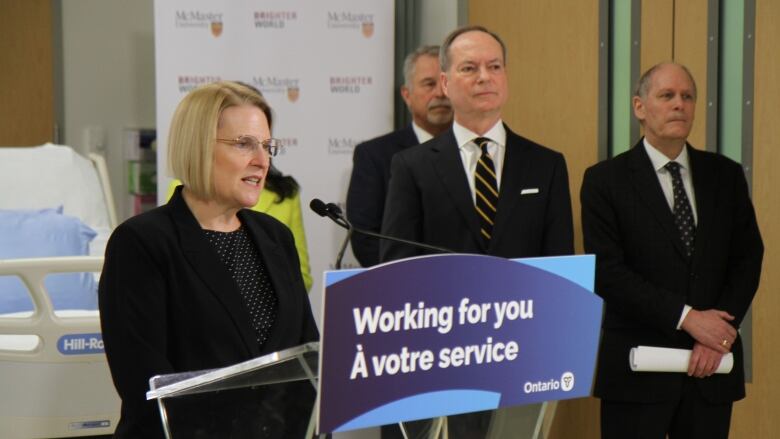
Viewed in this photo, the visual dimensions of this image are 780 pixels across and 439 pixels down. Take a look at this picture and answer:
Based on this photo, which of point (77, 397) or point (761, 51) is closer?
point (77, 397)

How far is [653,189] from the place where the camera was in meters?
3.18

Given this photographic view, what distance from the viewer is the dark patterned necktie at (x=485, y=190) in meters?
2.92

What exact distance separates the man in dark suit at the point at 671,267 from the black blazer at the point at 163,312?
140cm

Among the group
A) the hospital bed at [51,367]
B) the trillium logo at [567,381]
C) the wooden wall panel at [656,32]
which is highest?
the wooden wall panel at [656,32]

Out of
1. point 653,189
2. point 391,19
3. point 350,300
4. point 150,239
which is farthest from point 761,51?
point 350,300

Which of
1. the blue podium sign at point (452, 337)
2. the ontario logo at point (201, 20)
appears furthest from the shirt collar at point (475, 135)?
the ontario logo at point (201, 20)

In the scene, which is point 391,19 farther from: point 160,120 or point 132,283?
point 132,283

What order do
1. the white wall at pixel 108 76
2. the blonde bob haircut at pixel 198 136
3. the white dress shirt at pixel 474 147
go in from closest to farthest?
1. the blonde bob haircut at pixel 198 136
2. the white dress shirt at pixel 474 147
3. the white wall at pixel 108 76

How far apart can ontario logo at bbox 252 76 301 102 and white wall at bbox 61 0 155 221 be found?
4.94 feet

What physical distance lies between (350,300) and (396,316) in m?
0.08

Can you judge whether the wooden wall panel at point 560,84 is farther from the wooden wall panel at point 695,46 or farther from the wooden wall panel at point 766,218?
the wooden wall panel at point 766,218

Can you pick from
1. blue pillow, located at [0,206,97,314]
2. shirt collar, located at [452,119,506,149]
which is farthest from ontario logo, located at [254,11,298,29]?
shirt collar, located at [452,119,506,149]

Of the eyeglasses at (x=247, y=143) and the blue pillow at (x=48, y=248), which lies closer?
the eyeglasses at (x=247, y=143)

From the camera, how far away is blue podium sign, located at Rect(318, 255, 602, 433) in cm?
141
